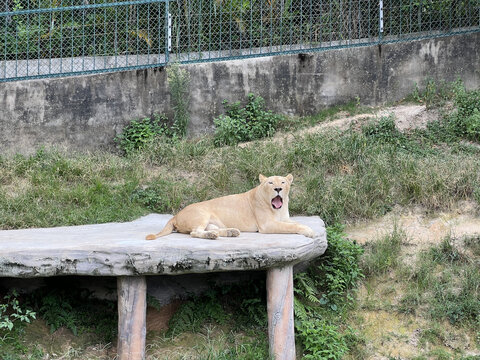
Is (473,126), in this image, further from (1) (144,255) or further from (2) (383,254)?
(1) (144,255)

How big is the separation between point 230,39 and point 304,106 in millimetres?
1822

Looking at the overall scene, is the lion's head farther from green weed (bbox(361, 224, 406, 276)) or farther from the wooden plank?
green weed (bbox(361, 224, 406, 276))

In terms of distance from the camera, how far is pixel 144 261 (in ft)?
22.1

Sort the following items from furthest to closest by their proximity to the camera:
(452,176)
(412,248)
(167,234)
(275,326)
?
(452,176), (412,248), (167,234), (275,326)

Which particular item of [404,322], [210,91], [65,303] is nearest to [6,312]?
[65,303]

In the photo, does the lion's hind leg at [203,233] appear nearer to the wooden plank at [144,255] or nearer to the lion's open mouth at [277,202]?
the wooden plank at [144,255]

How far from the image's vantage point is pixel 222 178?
10172 mm

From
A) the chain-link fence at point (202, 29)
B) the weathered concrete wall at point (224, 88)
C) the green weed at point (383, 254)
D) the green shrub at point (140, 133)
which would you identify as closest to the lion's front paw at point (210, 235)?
the green weed at point (383, 254)

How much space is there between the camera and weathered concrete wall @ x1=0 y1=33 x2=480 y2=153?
37.9 feet

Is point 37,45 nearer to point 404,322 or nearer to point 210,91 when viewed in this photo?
point 210,91

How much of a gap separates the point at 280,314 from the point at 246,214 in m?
1.32

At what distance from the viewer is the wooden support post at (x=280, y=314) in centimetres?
718

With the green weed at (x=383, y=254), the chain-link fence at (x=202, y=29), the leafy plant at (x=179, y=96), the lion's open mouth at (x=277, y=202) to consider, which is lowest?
the green weed at (x=383, y=254)

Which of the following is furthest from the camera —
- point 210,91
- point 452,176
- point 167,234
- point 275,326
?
point 210,91
